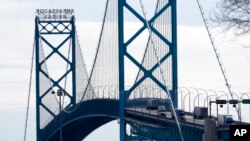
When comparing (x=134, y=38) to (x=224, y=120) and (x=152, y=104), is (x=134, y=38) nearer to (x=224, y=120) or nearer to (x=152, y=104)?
(x=152, y=104)


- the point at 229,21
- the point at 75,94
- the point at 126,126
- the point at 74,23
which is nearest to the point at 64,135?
the point at 75,94

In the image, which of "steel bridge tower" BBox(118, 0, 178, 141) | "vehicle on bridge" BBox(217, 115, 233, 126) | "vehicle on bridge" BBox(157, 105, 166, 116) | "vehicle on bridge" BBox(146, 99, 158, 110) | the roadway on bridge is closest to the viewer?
"vehicle on bridge" BBox(217, 115, 233, 126)

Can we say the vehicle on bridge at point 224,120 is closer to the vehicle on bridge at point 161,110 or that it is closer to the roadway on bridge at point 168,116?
the roadway on bridge at point 168,116

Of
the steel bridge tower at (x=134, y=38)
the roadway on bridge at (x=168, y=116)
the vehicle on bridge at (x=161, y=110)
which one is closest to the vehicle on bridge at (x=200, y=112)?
the roadway on bridge at (x=168, y=116)

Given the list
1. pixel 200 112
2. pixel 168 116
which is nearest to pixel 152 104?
pixel 168 116

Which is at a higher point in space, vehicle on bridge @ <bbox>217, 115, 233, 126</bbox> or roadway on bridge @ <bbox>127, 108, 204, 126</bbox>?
vehicle on bridge @ <bbox>217, 115, 233, 126</bbox>

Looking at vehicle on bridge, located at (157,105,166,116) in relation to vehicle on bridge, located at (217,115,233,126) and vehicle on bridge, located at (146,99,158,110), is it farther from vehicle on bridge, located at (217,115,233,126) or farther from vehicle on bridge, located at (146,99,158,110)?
vehicle on bridge, located at (217,115,233,126)

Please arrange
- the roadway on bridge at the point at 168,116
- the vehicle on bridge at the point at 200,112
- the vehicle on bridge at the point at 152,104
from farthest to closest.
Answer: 1. the vehicle on bridge at the point at 152,104
2. the vehicle on bridge at the point at 200,112
3. the roadway on bridge at the point at 168,116

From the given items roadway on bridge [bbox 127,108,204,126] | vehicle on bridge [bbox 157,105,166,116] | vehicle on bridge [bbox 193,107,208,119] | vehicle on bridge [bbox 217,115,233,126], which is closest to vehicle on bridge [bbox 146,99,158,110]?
roadway on bridge [bbox 127,108,204,126]

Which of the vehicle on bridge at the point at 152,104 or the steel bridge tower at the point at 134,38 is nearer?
the vehicle on bridge at the point at 152,104

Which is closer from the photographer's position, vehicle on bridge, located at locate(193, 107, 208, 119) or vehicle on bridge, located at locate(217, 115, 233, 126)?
vehicle on bridge, located at locate(217, 115, 233, 126)

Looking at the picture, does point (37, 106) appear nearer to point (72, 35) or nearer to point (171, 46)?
point (72, 35)

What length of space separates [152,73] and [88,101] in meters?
17.1

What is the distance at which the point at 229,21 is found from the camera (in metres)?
27.3
